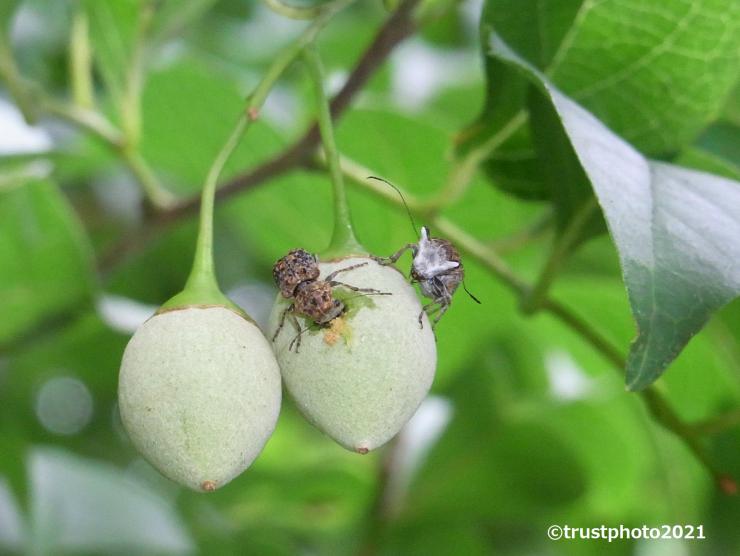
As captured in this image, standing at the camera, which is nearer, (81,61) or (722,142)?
(722,142)

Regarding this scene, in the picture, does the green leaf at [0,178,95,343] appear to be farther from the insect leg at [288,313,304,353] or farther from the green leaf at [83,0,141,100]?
the insect leg at [288,313,304,353]

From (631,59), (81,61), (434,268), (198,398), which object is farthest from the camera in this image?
(81,61)

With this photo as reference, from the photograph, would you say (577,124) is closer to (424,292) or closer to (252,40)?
(424,292)

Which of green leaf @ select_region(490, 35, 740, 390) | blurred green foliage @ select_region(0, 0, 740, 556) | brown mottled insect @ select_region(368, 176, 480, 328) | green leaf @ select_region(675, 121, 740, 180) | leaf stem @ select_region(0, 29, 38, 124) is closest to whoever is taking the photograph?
green leaf @ select_region(490, 35, 740, 390)

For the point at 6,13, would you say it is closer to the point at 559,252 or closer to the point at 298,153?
the point at 298,153

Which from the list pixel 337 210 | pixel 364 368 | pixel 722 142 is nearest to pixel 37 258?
pixel 337 210

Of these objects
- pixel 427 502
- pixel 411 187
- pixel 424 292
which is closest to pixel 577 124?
pixel 424 292

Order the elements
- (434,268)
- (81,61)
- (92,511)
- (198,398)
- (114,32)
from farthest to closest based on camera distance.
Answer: (92,511)
(81,61)
(114,32)
(434,268)
(198,398)

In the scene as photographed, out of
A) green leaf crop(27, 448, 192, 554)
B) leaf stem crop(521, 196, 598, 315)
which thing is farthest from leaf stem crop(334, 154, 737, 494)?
green leaf crop(27, 448, 192, 554)
